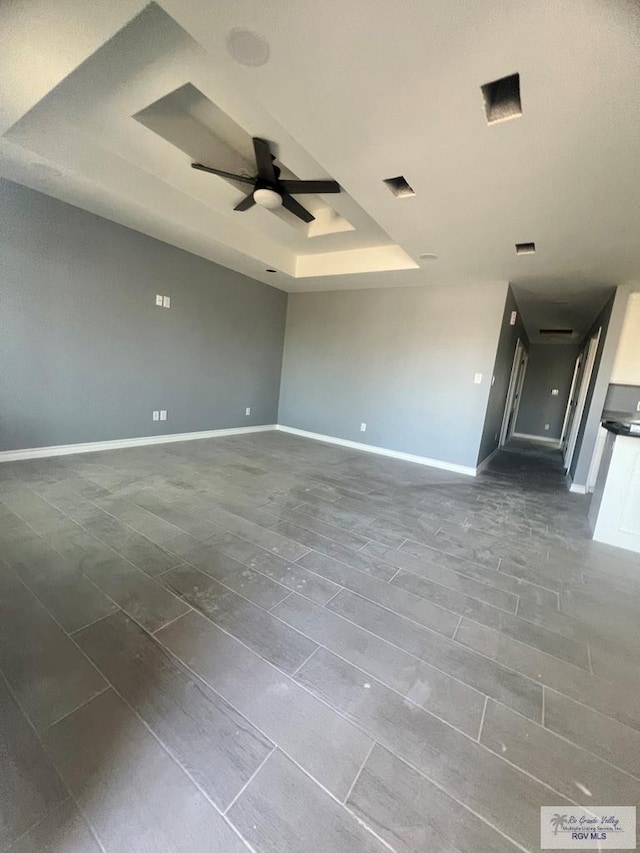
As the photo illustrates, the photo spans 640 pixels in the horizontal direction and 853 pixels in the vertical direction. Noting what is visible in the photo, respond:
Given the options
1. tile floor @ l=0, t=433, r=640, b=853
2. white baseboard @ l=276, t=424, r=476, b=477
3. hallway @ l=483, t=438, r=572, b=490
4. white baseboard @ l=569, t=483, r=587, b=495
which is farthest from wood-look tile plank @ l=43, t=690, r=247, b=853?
white baseboard @ l=569, t=483, r=587, b=495

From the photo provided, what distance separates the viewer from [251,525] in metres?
2.37

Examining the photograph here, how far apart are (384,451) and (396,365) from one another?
1.29m

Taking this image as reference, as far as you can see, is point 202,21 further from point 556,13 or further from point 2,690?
point 2,690

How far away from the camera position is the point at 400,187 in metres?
2.34

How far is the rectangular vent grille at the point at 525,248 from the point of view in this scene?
297 cm

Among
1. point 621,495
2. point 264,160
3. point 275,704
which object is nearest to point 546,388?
point 621,495

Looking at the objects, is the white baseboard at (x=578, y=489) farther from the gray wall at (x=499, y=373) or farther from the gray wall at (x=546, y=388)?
the gray wall at (x=546, y=388)

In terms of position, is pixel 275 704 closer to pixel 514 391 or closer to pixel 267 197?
pixel 267 197

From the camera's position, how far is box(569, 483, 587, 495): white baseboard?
391cm

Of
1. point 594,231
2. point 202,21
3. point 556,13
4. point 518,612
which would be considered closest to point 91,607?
point 518,612

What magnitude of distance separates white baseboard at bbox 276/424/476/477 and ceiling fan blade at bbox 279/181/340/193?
3.37 meters

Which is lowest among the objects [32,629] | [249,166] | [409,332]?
[32,629]

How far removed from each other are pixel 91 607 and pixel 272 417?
4.70 m

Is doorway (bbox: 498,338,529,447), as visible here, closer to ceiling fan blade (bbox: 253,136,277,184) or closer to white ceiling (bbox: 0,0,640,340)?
white ceiling (bbox: 0,0,640,340)
